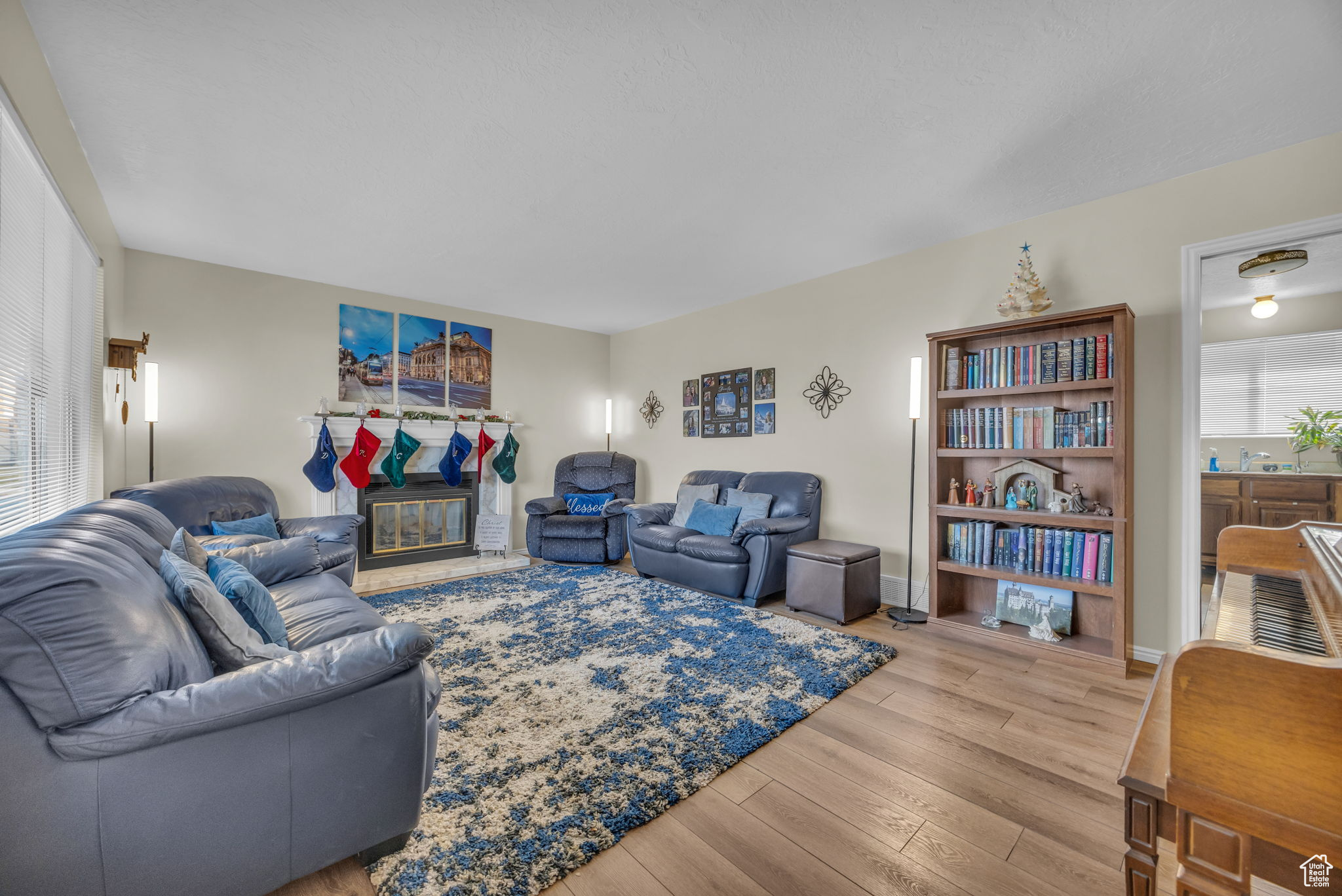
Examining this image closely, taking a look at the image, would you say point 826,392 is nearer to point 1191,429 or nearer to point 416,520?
point 1191,429

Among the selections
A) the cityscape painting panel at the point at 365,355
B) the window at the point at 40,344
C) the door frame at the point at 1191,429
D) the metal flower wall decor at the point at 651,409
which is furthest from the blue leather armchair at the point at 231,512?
the door frame at the point at 1191,429

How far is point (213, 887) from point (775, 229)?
3565mm

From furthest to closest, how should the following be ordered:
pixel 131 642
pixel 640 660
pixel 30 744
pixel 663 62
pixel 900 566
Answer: pixel 900 566, pixel 640 660, pixel 663 62, pixel 131 642, pixel 30 744

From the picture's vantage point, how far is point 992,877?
1.35 meters

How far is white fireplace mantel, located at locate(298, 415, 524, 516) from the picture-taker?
443cm

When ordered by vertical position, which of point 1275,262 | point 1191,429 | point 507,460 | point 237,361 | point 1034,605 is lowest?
point 1034,605

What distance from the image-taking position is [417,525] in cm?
490

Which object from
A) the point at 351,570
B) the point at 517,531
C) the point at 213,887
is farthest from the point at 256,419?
the point at 213,887

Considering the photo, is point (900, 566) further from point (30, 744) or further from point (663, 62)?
point (30, 744)

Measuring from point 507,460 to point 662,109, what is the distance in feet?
12.4

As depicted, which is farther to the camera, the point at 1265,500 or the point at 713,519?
the point at 1265,500

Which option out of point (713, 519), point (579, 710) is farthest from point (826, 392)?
point (579, 710)

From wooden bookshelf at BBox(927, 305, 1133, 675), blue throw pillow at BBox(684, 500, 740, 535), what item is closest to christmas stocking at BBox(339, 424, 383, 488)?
blue throw pillow at BBox(684, 500, 740, 535)

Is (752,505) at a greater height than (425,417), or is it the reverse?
(425,417)
